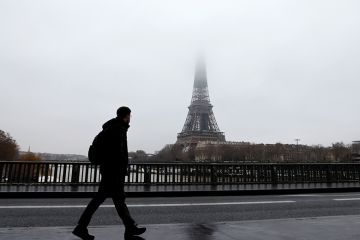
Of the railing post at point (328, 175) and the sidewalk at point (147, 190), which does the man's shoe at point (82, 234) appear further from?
the railing post at point (328, 175)

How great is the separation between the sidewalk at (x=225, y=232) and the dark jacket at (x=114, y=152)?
100cm

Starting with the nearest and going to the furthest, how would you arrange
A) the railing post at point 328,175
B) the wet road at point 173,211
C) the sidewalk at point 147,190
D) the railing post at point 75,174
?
1. the wet road at point 173,211
2. the sidewalk at point 147,190
3. the railing post at point 75,174
4. the railing post at point 328,175

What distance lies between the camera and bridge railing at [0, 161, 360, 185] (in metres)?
13.5

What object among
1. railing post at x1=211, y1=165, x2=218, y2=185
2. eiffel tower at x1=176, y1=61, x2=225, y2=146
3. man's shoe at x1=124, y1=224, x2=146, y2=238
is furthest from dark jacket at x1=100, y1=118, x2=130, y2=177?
eiffel tower at x1=176, y1=61, x2=225, y2=146

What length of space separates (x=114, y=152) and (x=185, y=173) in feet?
33.0

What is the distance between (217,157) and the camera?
329 ft

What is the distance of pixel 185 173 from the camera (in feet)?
48.6

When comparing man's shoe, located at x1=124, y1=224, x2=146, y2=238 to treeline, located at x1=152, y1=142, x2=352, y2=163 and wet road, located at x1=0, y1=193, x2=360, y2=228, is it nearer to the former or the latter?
wet road, located at x1=0, y1=193, x2=360, y2=228

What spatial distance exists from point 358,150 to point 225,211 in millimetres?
108222

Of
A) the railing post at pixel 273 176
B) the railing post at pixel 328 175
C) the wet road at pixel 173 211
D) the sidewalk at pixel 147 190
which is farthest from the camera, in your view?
the railing post at pixel 328 175

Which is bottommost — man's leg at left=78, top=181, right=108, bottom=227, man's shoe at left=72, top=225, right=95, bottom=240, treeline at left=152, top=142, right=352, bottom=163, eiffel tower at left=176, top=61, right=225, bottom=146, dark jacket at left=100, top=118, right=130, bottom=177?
man's shoe at left=72, top=225, right=95, bottom=240

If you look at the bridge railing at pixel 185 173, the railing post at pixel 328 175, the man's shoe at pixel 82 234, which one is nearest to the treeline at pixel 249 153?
the railing post at pixel 328 175

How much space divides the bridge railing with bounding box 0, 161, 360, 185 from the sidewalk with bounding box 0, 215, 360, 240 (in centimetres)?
829

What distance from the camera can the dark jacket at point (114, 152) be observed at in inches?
196
